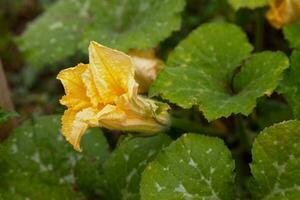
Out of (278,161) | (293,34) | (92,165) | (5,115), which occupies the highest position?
(5,115)

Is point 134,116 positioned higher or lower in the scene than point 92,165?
higher

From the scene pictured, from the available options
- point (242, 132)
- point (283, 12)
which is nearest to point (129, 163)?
point (242, 132)

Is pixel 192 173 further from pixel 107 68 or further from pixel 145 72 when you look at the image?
pixel 145 72

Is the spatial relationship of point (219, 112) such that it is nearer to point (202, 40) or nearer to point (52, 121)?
point (202, 40)

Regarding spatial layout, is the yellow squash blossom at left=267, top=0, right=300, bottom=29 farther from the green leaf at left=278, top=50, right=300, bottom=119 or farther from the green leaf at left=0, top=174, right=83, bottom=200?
the green leaf at left=0, top=174, right=83, bottom=200

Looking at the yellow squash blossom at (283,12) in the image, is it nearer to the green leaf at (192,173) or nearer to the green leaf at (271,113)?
the green leaf at (271,113)

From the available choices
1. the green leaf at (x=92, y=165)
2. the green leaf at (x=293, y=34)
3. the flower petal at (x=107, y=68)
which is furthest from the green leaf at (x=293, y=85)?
the green leaf at (x=92, y=165)

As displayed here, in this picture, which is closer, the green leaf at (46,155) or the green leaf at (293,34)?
the green leaf at (293,34)
